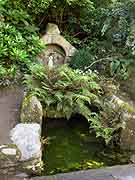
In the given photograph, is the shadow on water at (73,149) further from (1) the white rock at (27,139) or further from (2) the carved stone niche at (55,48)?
(2) the carved stone niche at (55,48)

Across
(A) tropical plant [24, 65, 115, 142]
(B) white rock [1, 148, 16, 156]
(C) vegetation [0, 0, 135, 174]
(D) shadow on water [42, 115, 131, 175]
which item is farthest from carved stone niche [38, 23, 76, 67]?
(B) white rock [1, 148, 16, 156]

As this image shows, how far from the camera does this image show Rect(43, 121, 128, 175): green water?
181 inches

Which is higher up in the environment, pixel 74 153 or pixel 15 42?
pixel 15 42

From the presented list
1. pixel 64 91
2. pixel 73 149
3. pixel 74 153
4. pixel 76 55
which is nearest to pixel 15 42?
pixel 76 55

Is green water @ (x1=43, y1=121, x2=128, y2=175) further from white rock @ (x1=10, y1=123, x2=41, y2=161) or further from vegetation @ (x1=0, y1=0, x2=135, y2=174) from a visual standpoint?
white rock @ (x1=10, y1=123, x2=41, y2=161)

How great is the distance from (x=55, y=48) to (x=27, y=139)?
360 cm

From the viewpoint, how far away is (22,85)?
6102 mm

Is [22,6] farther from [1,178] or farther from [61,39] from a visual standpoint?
[1,178]

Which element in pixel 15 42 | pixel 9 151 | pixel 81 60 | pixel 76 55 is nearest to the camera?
pixel 9 151

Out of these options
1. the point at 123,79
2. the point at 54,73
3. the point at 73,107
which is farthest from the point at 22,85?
the point at 123,79

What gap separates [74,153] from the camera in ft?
16.4

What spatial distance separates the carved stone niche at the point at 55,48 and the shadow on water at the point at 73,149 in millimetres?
1982

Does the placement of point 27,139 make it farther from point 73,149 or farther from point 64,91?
point 64,91

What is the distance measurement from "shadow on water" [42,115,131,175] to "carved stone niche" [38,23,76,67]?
6.50ft
